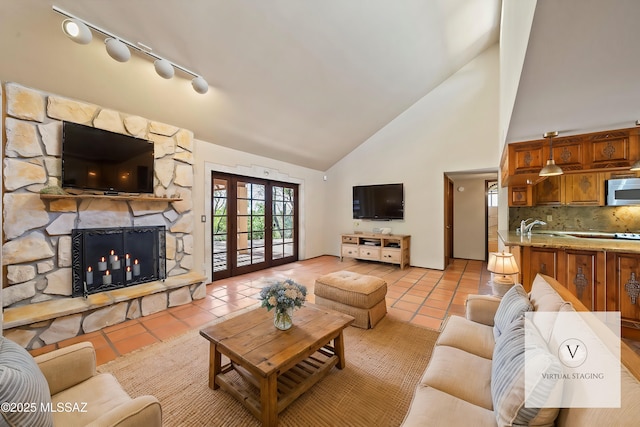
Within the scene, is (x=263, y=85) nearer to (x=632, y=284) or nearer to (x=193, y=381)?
(x=193, y=381)

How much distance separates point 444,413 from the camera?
1050 mm

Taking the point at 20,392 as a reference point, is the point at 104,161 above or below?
above

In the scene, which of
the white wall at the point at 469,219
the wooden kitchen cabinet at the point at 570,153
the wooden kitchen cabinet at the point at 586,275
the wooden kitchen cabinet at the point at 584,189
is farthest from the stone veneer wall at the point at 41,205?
the white wall at the point at 469,219

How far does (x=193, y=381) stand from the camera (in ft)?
6.16

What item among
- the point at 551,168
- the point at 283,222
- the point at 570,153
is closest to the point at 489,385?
the point at 551,168

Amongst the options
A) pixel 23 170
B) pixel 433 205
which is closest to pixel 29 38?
pixel 23 170

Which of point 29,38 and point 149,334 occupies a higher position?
point 29,38

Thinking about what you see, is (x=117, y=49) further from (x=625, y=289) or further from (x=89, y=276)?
(x=625, y=289)

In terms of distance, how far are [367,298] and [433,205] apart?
3.41 metres

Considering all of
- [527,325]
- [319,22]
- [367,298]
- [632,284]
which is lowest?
[367,298]

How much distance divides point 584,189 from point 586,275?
2283mm

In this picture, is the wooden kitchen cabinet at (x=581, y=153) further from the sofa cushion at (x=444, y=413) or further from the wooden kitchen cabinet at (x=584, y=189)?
the sofa cushion at (x=444, y=413)

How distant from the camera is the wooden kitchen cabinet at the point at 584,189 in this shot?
4.02 meters

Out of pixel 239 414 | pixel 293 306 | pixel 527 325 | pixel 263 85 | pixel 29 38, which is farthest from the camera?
pixel 263 85
